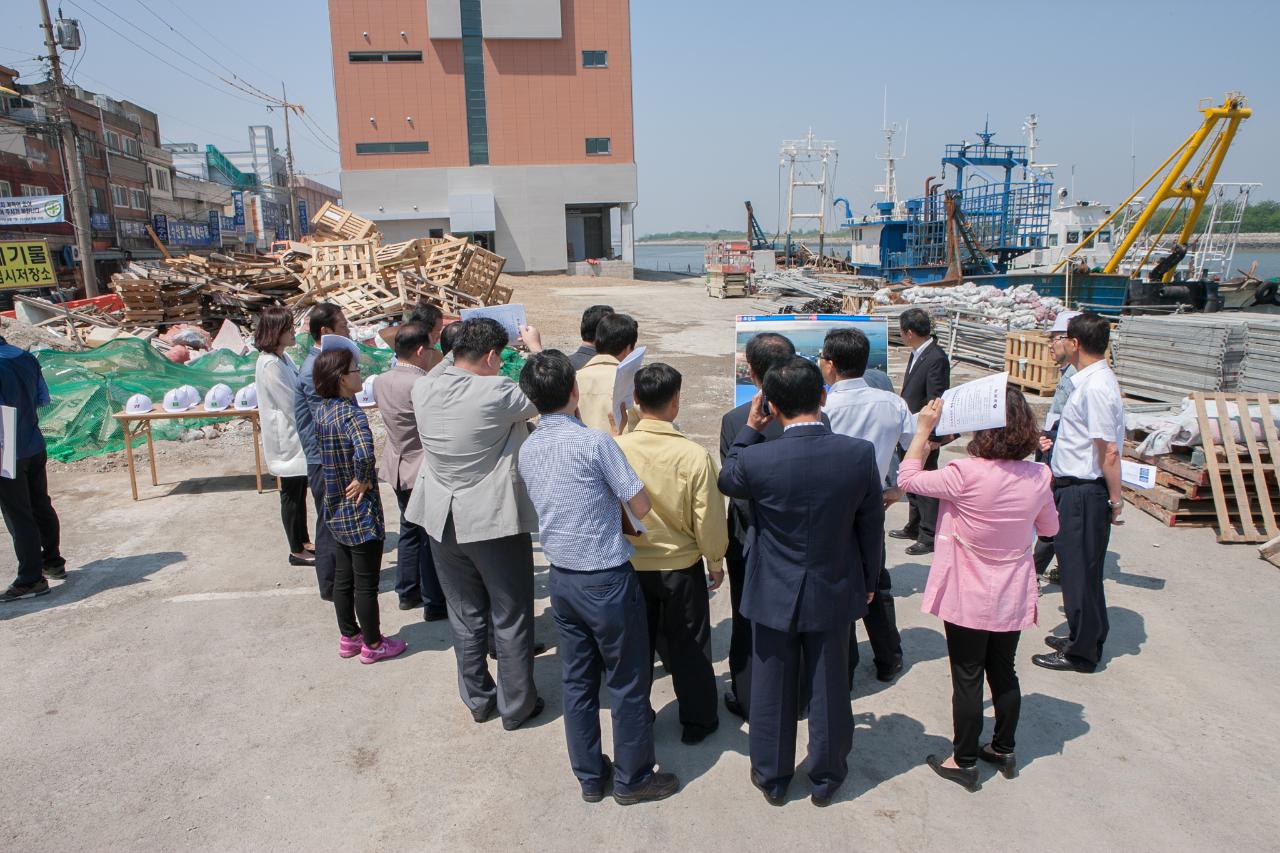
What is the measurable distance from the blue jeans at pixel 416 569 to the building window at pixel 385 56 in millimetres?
40249

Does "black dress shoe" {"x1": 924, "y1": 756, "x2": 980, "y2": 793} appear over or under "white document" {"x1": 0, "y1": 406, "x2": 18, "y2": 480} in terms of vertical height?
under

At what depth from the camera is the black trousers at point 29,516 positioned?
4.99 metres

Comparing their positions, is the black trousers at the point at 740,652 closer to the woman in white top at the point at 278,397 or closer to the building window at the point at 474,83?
the woman in white top at the point at 278,397

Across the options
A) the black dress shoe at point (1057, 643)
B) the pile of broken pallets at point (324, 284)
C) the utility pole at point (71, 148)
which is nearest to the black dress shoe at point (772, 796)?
the black dress shoe at point (1057, 643)

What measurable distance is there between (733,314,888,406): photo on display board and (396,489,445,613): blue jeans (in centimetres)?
214

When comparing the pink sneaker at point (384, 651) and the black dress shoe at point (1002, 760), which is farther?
the pink sneaker at point (384, 651)

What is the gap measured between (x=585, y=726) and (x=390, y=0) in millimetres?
43314

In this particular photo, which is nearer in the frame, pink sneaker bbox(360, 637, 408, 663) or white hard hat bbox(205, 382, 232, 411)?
pink sneaker bbox(360, 637, 408, 663)

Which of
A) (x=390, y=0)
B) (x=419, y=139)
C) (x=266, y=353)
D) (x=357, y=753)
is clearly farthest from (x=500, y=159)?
(x=357, y=753)

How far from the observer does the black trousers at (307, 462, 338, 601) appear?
458cm

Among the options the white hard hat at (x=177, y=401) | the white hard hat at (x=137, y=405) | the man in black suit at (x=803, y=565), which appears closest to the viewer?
the man in black suit at (x=803, y=565)

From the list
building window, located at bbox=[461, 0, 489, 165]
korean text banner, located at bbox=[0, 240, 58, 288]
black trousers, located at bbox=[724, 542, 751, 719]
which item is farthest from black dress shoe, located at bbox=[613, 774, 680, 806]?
building window, located at bbox=[461, 0, 489, 165]

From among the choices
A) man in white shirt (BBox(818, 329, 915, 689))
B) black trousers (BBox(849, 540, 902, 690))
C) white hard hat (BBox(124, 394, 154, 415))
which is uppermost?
man in white shirt (BBox(818, 329, 915, 689))

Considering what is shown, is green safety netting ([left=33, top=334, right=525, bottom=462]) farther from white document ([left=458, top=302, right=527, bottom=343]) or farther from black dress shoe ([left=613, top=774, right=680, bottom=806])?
black dress shoe ([left=613, top=774, right=680, bottom=806])
